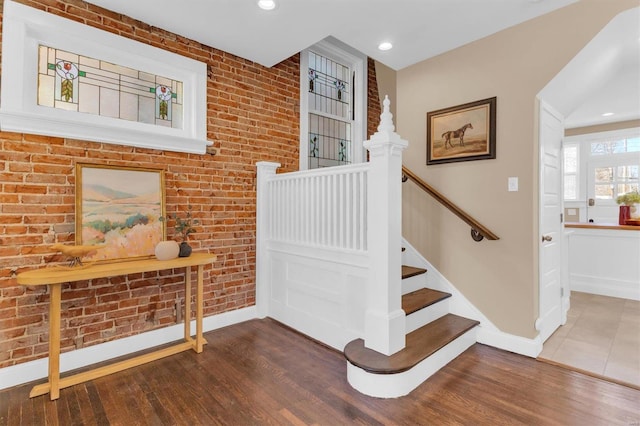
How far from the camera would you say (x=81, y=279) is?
82.1 inches

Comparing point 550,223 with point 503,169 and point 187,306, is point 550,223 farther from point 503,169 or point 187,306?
point 187,306

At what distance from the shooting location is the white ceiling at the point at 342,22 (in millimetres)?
2488

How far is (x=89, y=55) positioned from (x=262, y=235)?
2.09m

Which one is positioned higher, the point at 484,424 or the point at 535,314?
the point at 535,314

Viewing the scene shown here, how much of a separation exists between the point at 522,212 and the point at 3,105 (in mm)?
3848

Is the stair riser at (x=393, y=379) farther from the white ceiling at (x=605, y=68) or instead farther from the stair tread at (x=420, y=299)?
the white ceiling at (x=605, y=68)

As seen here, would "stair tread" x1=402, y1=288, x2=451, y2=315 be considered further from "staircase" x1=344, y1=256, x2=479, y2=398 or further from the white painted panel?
the white painted panel

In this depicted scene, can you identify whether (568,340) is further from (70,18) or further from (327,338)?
(70,18)

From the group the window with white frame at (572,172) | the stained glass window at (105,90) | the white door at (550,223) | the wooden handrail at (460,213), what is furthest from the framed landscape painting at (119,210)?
the window with white frame at (572,172)

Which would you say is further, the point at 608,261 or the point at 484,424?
the point at 608,261

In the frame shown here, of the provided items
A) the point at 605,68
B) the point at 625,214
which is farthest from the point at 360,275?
the point at 625,214

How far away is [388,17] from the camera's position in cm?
268

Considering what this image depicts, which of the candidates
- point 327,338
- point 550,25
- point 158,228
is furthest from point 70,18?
A: point 550,25

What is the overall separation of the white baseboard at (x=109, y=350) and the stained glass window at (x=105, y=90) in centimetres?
181
